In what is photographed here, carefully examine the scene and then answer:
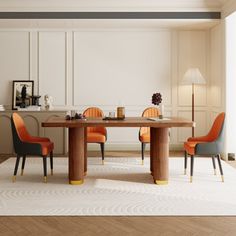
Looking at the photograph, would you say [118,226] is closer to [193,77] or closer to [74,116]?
[74,116]

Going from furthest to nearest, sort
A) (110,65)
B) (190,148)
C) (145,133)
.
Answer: (110,65) → (145,133) → (190,148)

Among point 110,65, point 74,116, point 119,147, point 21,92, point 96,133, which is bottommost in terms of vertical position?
point 119,147

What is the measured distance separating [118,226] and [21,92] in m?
5.44

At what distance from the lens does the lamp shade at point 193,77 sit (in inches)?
319

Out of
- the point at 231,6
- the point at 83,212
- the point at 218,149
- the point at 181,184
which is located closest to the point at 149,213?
the point at 83,212

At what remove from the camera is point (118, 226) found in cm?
367

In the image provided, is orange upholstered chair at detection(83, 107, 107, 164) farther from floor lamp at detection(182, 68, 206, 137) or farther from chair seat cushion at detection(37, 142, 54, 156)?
floor lamp at detection(182, 68, 206, 137)

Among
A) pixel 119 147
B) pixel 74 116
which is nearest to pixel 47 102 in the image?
pixel 119 147

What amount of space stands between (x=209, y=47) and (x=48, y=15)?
332 cm

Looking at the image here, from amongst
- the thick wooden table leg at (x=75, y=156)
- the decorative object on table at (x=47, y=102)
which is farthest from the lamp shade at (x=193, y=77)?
the thick wooden table leg at (x=75, y=156)

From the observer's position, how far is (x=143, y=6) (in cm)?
770

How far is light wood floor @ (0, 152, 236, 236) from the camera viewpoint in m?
3.50

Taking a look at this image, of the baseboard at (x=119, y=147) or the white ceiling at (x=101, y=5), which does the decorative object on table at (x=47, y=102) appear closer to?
the baseboard at (x=119, y=147)

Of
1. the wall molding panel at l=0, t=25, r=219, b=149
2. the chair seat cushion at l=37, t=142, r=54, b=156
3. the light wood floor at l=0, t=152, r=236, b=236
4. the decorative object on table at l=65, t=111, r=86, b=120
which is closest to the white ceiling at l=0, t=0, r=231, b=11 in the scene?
the wall molding panel at l=0, t=25, r=219, b=149
